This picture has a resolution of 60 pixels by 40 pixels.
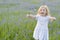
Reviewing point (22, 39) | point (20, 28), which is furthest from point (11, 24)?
point (22, 39)

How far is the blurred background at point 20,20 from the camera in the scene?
835cm

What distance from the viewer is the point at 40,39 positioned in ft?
24.0

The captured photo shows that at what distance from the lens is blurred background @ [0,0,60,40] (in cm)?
835

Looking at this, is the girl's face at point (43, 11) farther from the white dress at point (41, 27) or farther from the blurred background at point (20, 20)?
the blurred background at point (20, 20)

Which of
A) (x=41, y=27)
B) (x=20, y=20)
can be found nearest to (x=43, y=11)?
(x=41, y=27)

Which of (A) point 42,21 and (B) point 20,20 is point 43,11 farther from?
(B) point 20,20

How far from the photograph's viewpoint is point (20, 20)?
30.8 feet

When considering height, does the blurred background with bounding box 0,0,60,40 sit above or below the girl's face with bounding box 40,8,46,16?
below

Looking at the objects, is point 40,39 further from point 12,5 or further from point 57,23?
point 12,5

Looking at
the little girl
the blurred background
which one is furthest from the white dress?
the blurred background

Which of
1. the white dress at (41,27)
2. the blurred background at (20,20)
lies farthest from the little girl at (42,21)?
the blurred background at (20,20)

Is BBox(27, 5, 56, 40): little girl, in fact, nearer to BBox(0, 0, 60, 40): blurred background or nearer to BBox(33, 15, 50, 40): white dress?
BBox(33, 15, 50, 40): white dress

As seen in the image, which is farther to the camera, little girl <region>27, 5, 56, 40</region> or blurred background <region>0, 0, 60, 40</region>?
blurred background <region>0, 0, 60, 40</region>

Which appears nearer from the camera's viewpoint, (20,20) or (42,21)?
(42,21)
